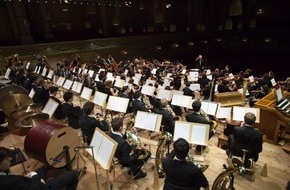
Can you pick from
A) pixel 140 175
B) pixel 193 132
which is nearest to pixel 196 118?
pixel 193 132

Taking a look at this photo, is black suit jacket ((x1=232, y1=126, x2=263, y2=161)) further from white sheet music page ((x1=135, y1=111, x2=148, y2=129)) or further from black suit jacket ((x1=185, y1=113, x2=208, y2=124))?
white sheet music page ((x1=135, y1=111, x2=148, y2=129))

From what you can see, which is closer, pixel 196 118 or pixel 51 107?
pixel 196 118

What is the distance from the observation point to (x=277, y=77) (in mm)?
17312

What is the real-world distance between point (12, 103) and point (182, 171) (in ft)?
17.6

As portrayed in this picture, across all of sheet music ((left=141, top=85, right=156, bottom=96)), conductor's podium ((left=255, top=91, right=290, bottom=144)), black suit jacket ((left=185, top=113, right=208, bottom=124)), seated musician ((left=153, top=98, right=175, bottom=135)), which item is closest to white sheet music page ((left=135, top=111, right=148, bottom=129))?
seated musician ((left=153, top=98, right=175, bottom=135))

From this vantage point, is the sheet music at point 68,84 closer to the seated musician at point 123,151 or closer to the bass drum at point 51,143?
the bass drum at point 51,143

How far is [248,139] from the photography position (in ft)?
14.8

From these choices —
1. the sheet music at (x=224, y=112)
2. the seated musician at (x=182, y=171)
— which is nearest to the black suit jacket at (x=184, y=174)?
the seated musician at (x=182, y=171)

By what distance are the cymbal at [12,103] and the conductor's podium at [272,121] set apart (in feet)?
22.6

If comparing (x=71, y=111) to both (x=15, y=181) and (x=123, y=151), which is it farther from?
(x=15, y=181)

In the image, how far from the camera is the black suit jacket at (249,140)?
4477mm

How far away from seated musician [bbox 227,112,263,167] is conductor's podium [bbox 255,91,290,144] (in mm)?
1972

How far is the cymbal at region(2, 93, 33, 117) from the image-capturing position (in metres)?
6.13

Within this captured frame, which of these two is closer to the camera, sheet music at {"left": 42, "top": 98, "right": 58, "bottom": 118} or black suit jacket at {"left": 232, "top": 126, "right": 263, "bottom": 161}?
black suit jacket at {"left": 232, "top": 126, "right": 263, "bottom": 161}
